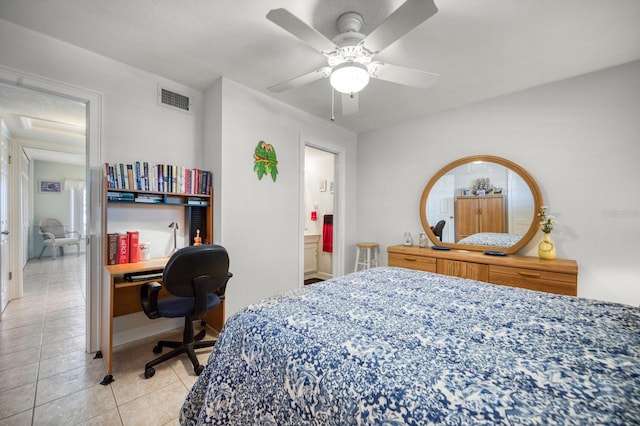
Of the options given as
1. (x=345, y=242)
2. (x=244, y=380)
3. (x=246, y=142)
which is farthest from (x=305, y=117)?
(x=244, y=380)

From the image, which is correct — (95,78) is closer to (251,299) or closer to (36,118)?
(36,118)

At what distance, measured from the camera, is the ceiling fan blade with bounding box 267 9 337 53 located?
51.7 inches

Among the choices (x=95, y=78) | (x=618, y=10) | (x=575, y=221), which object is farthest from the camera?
(x=575, y=221)

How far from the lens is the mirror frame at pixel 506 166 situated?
8.89ft

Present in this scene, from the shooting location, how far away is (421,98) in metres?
2.98

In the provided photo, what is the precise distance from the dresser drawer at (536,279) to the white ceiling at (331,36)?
73.1 inches

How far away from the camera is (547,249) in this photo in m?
2.51

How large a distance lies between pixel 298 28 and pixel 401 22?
55 centimetres

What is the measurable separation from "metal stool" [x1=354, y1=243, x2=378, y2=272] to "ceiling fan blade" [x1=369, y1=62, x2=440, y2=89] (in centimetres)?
235

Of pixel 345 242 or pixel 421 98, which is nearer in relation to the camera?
pixel 421 98

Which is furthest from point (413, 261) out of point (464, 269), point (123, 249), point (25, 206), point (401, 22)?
point (25, 206)

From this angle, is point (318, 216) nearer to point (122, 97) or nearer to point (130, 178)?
point (130, 178)

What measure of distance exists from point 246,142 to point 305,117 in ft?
3.33

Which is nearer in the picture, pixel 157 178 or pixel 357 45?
pixel 357 45
